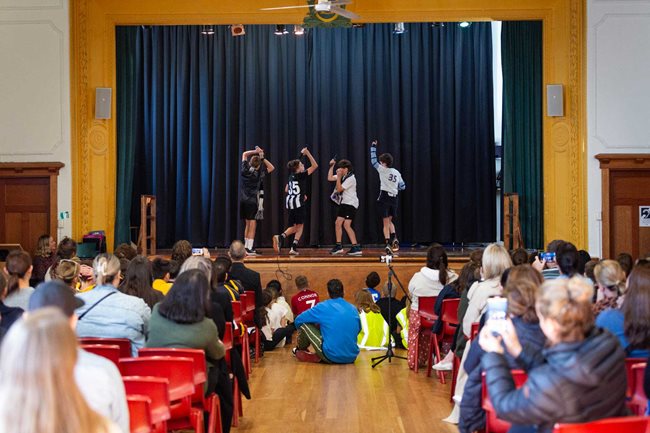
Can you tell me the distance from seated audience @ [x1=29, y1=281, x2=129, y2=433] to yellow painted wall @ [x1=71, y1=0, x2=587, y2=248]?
10.1 m

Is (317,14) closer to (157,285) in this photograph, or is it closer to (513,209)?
(513,209)

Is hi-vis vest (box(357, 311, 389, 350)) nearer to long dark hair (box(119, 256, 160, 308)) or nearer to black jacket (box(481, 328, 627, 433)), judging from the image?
long dark hair (box(119, 256, 160, 308))

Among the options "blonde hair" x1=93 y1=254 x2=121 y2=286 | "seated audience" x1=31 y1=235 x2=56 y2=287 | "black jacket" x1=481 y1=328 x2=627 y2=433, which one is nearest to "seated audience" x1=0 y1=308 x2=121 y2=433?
"black jacket" x1=481 y1=328 x2=627 y2=433

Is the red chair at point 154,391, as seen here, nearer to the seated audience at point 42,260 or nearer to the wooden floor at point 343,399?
the wooden floor at point 343,399

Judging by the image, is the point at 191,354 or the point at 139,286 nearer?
the point at 191,354

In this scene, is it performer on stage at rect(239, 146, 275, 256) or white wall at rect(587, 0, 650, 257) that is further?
performer on stage at rect(239, 146, 275, 256)

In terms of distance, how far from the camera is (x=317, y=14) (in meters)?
11.9

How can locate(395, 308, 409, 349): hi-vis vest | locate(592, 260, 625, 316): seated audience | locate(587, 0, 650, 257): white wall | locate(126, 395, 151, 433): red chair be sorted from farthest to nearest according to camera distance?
1. locate(587, 0, 650, 257): white wall
2. locate(395, 308, 409, 349): hi-vis vest
3. locate(592, 260, 625, 316): seated audience
4. locate(126, 395, 151, 433): red chair

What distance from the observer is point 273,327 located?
9531 mm

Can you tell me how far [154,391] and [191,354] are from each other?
1.91 feet

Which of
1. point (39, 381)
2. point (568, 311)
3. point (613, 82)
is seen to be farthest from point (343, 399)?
point (613, 82)

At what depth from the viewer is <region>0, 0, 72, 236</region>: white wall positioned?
12531mm

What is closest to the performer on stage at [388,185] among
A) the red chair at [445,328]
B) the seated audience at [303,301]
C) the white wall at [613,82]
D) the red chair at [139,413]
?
the white wall at [613,82]

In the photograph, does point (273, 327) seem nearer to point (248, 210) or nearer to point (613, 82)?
point (248, 210)
